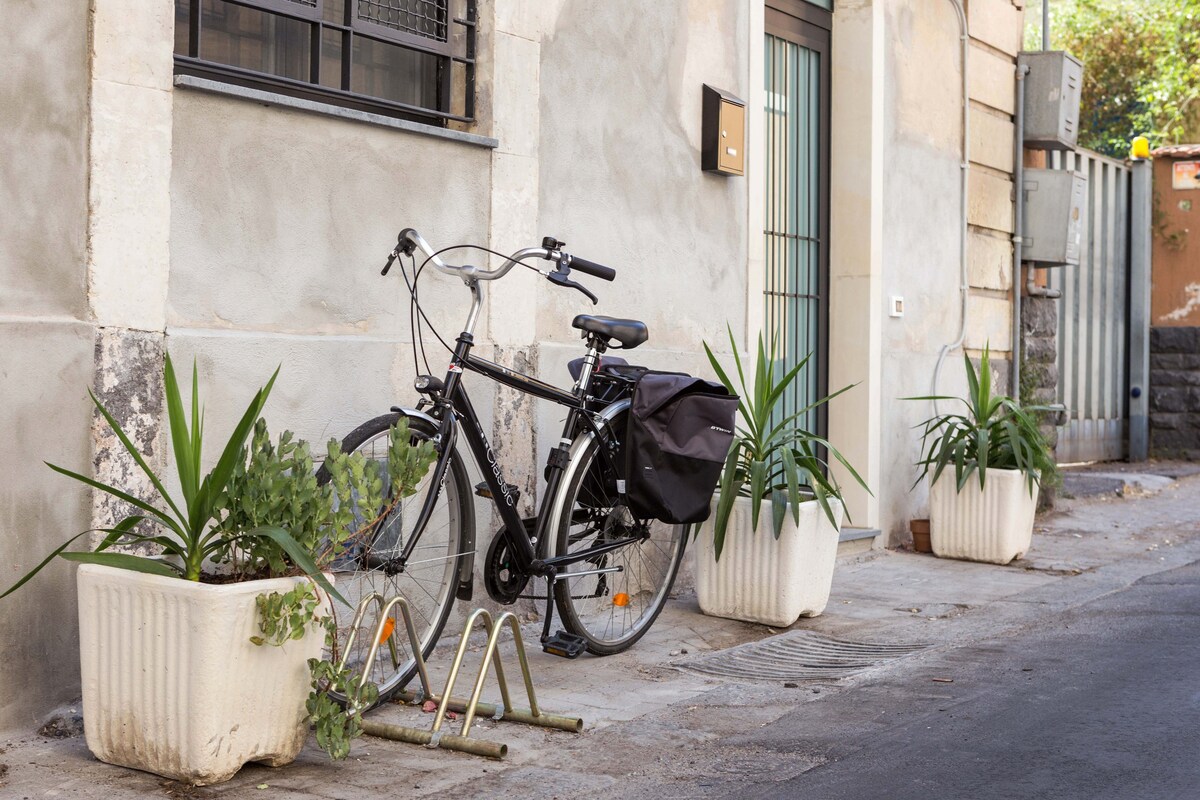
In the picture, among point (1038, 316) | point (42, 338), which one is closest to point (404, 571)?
point (42, 338)

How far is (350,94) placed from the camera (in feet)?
16.8

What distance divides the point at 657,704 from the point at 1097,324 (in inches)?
377

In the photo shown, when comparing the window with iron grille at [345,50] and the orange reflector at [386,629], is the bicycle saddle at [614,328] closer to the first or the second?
the window with iron grille at [345,50]

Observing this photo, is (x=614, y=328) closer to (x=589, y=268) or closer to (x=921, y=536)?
(x=589, y=268)

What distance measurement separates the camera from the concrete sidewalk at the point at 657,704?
12.1 feet

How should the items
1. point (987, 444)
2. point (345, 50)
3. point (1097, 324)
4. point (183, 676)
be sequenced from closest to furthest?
point (183, 676) → point (345, 50) → point (987, 444) → point (1097, 324)

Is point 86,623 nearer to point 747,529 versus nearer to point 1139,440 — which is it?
point 747,529

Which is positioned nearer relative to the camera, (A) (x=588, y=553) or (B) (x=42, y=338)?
(B) (x=42, y=338)

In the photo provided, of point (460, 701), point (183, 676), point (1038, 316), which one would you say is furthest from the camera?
point (1038, 316)

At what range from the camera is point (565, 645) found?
5.03 m

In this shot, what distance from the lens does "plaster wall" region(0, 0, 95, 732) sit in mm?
3965

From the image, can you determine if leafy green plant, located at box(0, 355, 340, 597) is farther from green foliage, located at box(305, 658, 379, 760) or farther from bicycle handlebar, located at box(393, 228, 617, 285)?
bicycle handlebar, located at box(393, 228, 617, 285)

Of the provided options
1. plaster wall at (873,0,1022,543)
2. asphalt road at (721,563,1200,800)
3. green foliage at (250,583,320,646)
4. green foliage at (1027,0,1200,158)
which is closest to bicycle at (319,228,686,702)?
green foliage at (250,583,320,646)

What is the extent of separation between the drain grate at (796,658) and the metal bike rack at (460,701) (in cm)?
104
